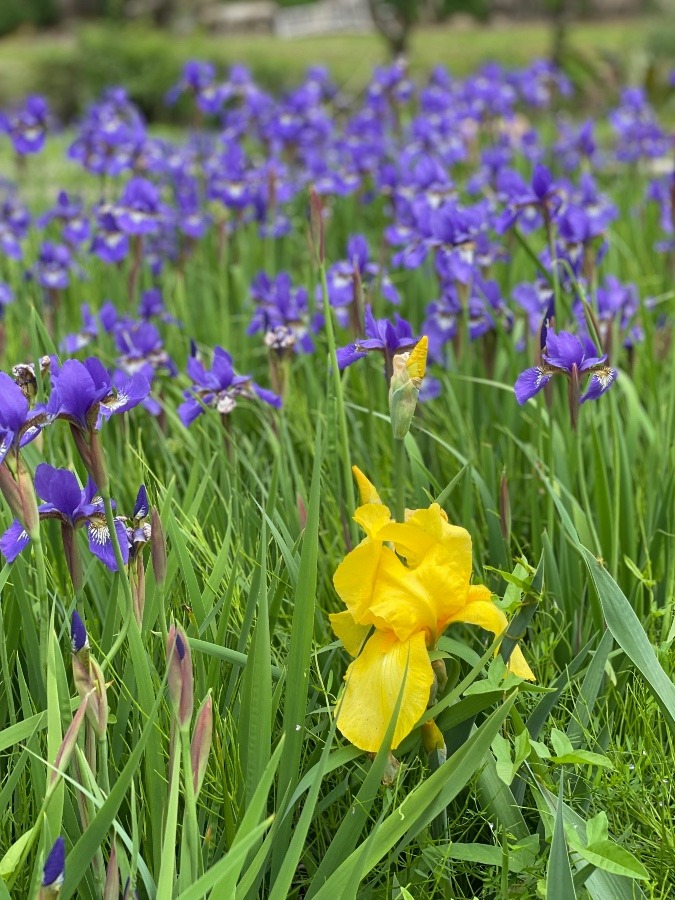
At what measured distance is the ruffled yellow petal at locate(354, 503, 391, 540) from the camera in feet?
4.48

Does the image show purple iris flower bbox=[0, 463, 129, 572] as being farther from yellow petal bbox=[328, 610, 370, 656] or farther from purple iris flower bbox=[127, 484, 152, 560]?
yellow petal bbox=[328, 610, 370, 656]

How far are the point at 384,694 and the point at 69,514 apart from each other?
49 cm

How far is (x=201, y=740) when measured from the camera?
1.19 meters

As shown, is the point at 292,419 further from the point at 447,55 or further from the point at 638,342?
the point at 447,55

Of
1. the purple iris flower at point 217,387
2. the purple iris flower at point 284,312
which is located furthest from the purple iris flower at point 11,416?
the purple iris flower at point 284,312

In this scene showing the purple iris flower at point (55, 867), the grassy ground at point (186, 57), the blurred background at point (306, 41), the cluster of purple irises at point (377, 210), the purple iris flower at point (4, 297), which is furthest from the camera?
the grassy ground at point (186, 57)

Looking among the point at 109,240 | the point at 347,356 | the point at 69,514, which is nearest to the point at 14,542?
the point at 69,514

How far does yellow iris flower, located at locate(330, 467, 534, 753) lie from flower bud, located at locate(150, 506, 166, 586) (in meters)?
0.23

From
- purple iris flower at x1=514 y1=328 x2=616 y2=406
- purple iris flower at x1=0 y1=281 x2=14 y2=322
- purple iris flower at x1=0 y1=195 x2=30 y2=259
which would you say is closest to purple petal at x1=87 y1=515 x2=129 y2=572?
purple iris flower at x1=514 y1=328 x2=616 y2=406

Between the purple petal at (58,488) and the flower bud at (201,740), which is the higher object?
the purple petal at (58,488)

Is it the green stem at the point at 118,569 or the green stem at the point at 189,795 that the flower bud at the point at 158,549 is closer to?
the green stem at the point at 118,569

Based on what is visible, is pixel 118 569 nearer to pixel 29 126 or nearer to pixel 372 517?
pixel 372 517

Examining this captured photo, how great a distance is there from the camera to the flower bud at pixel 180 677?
1.16 metres

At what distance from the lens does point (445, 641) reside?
1.43 metres
